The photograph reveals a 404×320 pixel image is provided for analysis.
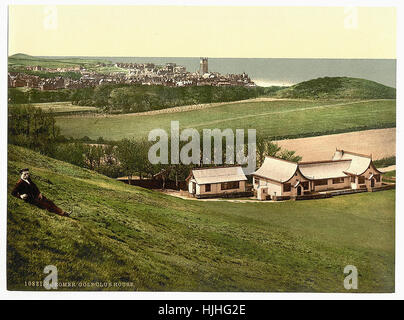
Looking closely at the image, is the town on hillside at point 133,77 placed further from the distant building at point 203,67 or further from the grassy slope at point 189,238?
the grassy slope at point 189,238

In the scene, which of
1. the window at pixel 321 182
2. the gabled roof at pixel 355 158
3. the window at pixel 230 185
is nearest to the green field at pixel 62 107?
the window at pixel 230 185

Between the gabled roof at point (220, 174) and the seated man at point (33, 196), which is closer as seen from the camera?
the seated man at point (33, 196)

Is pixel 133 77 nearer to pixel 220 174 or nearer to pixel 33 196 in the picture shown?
pixel 220 174

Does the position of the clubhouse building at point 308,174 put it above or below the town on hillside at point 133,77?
below

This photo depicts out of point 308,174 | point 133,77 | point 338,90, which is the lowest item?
point 308,174

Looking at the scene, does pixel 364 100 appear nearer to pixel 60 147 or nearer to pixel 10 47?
pixel 60 147

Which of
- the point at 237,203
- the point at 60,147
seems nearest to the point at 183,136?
the point at 237,203

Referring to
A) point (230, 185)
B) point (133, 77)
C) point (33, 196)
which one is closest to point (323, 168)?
point (230, 185)
